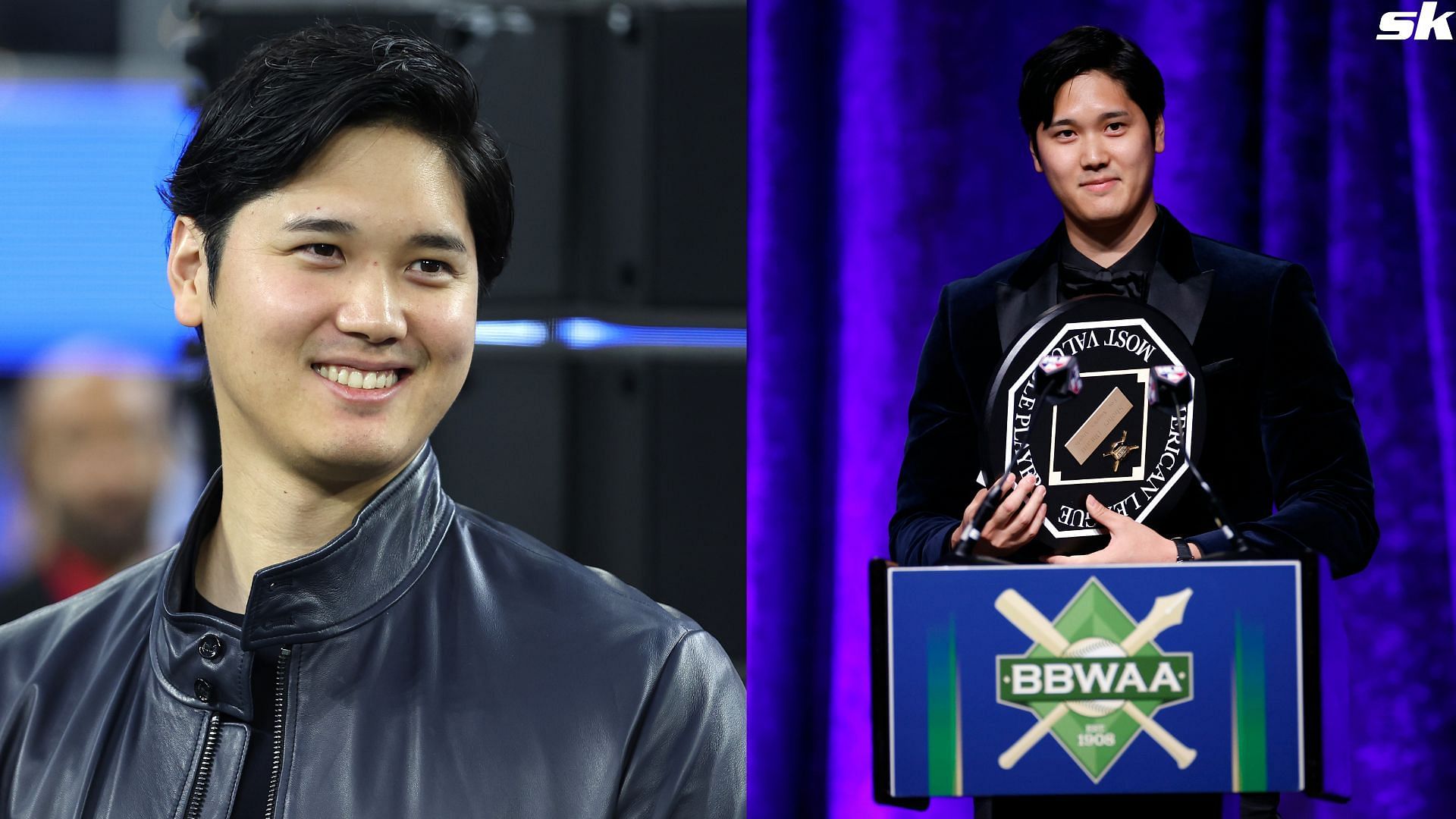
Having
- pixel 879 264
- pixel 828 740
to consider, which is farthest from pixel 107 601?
pixel 879 264

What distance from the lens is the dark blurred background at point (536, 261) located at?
1.70 m

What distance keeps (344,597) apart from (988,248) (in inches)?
45.4

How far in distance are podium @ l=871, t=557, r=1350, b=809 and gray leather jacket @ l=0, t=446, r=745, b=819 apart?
10.9 inches

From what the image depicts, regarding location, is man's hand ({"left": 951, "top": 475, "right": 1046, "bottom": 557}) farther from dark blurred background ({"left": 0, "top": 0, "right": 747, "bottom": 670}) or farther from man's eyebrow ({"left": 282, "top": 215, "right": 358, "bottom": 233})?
man's eyebrow ({"left": 282, "top": 215, "right": 358, "bottom": 233})

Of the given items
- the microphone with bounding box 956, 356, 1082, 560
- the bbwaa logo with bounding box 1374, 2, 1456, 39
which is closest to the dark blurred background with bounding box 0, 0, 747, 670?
the microphone with bounding box 956, 356, 1082, 560

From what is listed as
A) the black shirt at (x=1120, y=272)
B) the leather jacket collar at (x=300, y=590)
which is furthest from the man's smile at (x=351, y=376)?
the black shirt at (x=1120, y=272)

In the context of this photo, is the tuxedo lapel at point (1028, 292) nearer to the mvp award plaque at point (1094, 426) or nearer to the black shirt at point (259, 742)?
the mvp award plaque at point (1094, 426)

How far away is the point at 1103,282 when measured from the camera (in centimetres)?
171

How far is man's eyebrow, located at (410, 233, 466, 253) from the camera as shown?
1499mm

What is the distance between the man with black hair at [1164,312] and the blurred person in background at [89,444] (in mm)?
954

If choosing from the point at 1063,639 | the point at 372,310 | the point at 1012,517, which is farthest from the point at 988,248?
the point at 372,310

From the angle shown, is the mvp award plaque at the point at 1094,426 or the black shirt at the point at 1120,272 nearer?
the mvp award plaque at the point at 1094,426

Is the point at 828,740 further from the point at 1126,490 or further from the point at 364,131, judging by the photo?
the point at 364,131

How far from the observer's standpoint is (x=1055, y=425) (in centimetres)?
160
